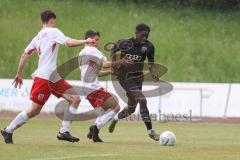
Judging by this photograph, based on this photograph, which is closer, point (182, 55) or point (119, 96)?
point (119, 96)

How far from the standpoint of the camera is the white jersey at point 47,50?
44.0 ft

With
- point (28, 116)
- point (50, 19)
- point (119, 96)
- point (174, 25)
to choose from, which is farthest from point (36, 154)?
point (174, 25)

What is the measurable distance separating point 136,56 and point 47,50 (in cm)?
273

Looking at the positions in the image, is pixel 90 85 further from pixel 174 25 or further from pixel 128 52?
pixel 174 25

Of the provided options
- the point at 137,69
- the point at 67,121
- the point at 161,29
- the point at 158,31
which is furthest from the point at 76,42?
the point at 161,29

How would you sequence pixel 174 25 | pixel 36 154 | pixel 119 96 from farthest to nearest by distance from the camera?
pixel 174 25 → pixel 119 96 → pixel 36 154

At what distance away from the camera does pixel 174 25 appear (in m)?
43.0

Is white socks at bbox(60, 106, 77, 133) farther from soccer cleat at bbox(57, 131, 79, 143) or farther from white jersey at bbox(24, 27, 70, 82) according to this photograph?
white jersey at bbox(24, 27, 70, 82)

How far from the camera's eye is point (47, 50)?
531 inches

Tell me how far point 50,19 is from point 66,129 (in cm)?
210

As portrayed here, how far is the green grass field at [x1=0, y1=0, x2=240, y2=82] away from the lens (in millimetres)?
38281

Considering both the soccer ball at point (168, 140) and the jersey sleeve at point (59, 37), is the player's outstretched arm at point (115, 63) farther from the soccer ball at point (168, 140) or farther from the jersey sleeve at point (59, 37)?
the soccer ball at point (168, 140)

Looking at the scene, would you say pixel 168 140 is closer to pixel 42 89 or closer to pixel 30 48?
pixel 42 89

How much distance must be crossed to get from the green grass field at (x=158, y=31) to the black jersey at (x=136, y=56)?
19.6 metres
